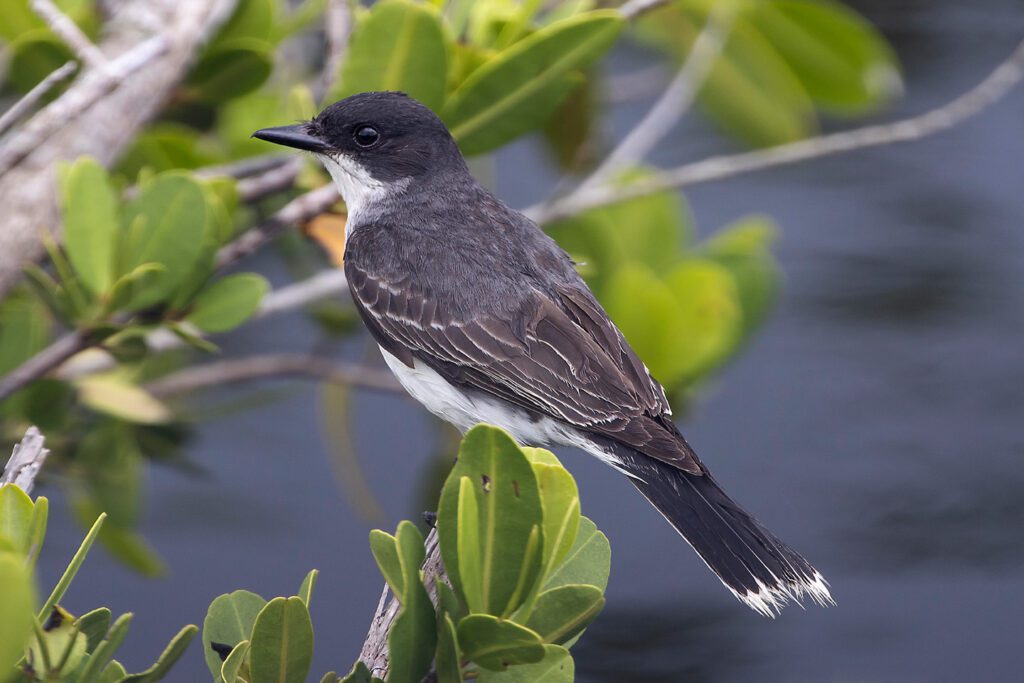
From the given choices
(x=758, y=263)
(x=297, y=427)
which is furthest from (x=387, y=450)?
(x=758, y=263)

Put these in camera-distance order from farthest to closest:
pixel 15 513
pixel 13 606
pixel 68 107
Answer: pixel 68 107, pixel 15 513, pixel 13 606

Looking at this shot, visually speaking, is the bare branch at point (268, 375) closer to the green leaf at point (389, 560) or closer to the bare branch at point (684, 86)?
the bare branch at point (684, 86)

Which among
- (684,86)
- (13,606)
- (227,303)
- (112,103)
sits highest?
(684,86)

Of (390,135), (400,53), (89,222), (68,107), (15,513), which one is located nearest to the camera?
(15,513)

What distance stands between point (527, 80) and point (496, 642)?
1927 millimetres

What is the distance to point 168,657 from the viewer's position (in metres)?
2.55

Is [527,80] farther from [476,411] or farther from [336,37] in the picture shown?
[476,411]

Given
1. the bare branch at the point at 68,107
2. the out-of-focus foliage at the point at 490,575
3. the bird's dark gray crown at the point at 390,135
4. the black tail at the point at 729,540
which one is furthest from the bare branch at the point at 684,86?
the out-of-focus foliage at the point at 490,575

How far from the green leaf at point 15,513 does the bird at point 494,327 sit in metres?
1.72

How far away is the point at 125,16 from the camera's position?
15.1 ft

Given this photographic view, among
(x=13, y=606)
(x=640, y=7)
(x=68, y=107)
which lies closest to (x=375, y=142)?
(x=640, y=7)

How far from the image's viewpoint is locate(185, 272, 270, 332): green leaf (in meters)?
3.81

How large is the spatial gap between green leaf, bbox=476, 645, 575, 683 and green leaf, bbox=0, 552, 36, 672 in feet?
3.19

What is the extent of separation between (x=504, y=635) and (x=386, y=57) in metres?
2.00
